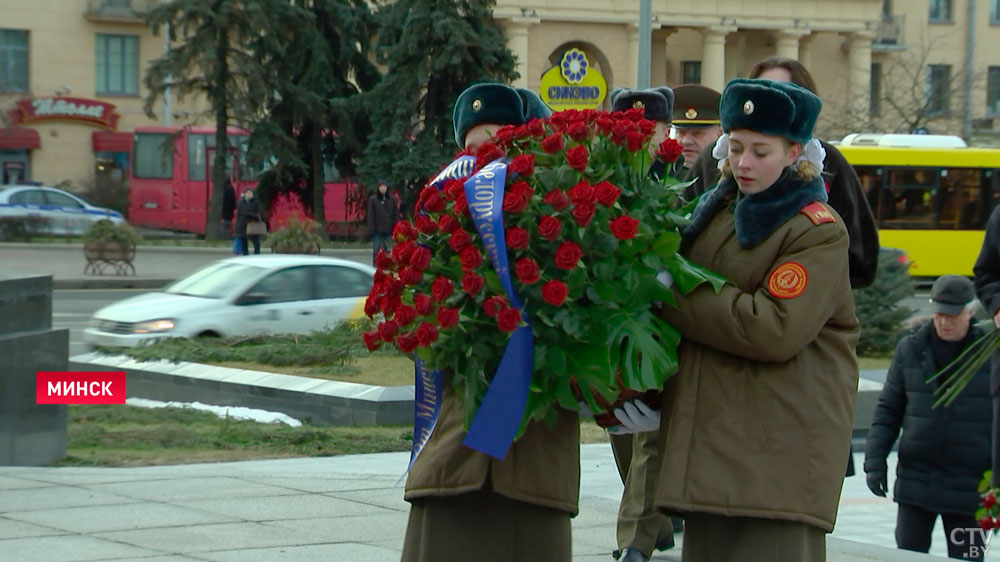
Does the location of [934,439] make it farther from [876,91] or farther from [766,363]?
[876,91]

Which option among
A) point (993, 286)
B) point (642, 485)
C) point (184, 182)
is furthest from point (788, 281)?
point (184, 182)

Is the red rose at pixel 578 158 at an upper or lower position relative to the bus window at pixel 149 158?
lower

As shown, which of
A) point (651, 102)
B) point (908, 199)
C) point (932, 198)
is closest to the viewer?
point (651, 102)

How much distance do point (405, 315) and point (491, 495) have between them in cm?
63

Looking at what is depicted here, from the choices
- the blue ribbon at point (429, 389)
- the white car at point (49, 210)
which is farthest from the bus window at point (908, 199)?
the blue ribbon at point (429, 389)

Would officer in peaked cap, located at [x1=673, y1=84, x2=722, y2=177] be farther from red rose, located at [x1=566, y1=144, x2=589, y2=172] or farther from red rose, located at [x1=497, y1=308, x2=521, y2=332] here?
red rose, located at [x1=497, y1=308, x2=521, y2=332]

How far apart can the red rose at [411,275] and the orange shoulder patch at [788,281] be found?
883 mm

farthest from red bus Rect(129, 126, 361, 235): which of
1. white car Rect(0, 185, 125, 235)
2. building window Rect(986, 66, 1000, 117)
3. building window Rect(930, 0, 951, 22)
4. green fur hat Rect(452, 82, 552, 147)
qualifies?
green fur hat Rect(452, 82, 552, 147)

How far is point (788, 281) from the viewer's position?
147 inches

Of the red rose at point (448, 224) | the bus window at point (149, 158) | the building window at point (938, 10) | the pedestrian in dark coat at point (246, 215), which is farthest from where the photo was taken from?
the building window at point (938, 10)

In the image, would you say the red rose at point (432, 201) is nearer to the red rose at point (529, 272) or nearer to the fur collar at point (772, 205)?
the red rose at point (529, 272)

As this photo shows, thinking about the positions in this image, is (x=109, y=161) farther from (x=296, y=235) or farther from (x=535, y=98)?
(x=535, y=98)

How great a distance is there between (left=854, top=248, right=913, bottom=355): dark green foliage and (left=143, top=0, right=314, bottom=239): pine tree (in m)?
25.8

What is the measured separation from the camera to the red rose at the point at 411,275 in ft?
12.6
